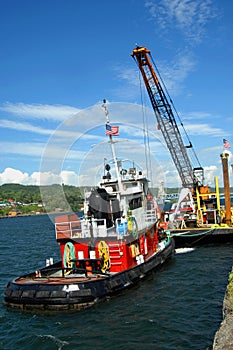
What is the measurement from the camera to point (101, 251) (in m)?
16.6

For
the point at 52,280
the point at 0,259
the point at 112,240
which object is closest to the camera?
the point at 52,280

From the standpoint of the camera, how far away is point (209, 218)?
35.1 meters

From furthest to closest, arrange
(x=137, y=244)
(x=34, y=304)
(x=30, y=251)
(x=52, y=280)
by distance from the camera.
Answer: (x=30, y=251) < (x=137, y=244) < (x=52, y=280) < (x=34, y=304)

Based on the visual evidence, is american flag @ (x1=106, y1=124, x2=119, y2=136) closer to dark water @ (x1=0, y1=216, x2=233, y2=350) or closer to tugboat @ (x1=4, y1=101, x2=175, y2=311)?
tugboat @ (x1=4, y1=101, x2=175, y2=311)

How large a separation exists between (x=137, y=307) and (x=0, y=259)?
69.7 feet

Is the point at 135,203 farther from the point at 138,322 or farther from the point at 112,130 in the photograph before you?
the point at 138,322

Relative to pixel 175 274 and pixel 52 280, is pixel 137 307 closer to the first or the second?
pixel 52 280

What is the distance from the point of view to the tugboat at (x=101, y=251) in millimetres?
14375

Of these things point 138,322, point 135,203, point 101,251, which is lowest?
point 138,322

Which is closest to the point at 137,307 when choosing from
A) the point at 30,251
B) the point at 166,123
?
the point at 30,251

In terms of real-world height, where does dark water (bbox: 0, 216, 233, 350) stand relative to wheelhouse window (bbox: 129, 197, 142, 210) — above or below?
below

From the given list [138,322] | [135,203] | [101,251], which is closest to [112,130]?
[135,203]

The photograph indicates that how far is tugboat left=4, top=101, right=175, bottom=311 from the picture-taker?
14.4m

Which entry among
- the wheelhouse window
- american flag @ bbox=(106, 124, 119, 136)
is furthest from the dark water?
american flag @ bbox=(106, 124, 119, 136)
